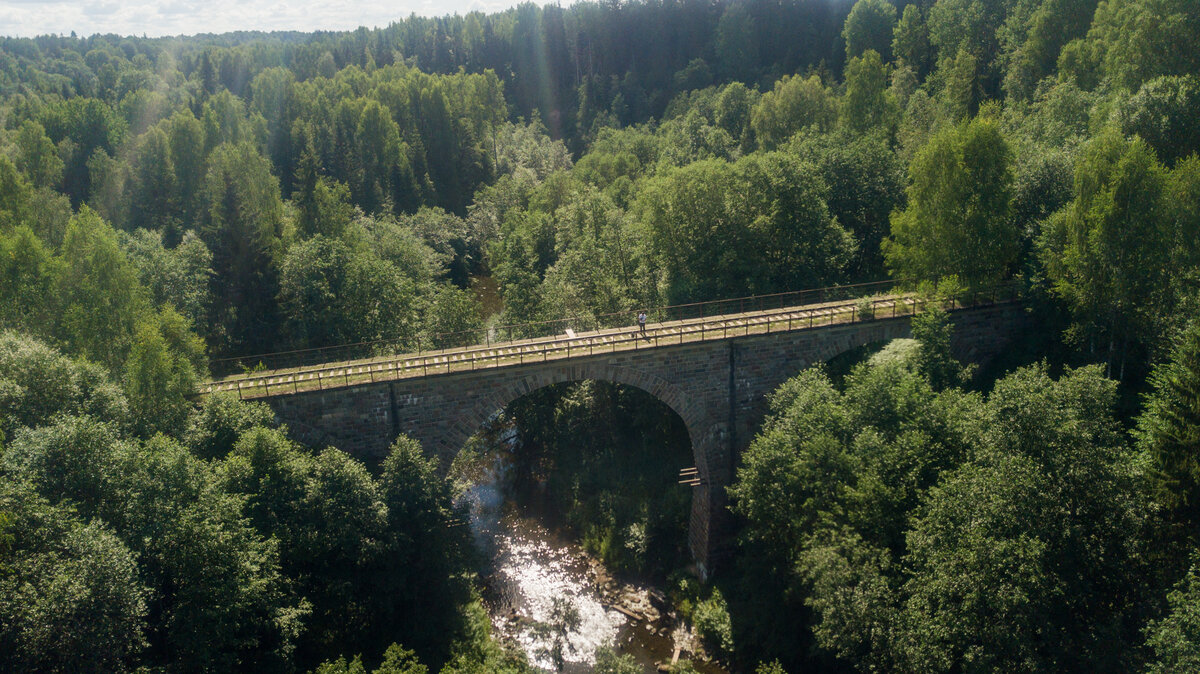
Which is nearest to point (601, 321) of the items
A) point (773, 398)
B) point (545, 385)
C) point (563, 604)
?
point (545, 385)

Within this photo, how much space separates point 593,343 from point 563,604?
36.8ft

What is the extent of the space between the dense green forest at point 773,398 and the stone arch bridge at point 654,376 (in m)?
1.27

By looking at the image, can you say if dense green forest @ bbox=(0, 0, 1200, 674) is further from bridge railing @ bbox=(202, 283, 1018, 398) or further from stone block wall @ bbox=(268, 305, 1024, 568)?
bridge railing @ bbox=(202, 283, 1018, 398)

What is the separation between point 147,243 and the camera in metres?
49.0

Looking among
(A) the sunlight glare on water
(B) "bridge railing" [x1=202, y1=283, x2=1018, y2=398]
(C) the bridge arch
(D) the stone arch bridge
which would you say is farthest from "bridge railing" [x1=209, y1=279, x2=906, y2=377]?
(A) the sunlight glare on water

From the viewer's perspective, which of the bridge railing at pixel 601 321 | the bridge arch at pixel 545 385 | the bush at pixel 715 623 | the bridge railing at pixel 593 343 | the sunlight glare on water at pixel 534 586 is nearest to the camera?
the bush at pixel 715 623

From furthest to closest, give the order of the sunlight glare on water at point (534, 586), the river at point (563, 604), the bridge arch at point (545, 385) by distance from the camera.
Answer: the bridge arch at point (545, 385) < the sunlight glare on water at point (534, 586) < the river at point (563, 604)

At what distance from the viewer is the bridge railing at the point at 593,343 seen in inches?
1158

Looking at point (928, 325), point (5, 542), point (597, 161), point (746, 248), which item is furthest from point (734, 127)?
point (5, 542)

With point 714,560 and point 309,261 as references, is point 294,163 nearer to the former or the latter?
point 309,261

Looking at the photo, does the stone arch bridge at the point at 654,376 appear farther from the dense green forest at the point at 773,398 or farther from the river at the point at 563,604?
the river at the point at 563,604

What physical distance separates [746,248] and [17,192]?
43519 mm

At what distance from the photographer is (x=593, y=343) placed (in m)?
31.7

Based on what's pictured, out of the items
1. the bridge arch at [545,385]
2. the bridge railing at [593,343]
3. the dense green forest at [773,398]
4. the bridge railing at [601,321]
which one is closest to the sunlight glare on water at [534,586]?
the dense green forest at [773,398]
